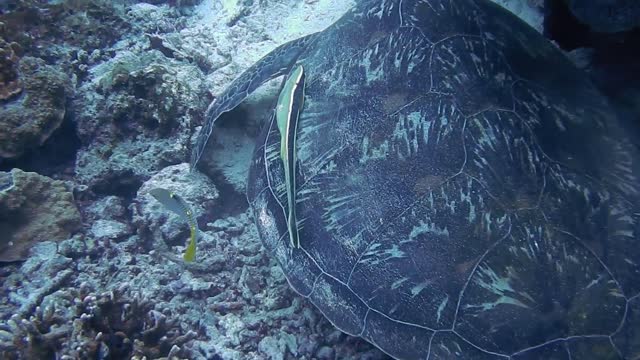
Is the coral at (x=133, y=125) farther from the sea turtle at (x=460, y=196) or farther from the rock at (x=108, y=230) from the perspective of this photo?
the sea turtle at (x=460, y=196)

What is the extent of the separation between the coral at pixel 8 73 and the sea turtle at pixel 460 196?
8.11 ft

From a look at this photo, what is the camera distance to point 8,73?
326 cm

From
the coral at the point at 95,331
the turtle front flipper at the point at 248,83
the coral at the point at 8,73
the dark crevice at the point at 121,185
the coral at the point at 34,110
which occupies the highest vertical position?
the coral at the point at 8,73

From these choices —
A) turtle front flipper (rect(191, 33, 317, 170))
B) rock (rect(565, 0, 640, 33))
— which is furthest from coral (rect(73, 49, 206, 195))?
rock (rect(565, 0, 640, 33))

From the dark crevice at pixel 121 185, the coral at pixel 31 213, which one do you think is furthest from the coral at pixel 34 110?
the dark crevice at pixel 121 185

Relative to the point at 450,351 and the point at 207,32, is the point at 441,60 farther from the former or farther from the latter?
the point at 207,32

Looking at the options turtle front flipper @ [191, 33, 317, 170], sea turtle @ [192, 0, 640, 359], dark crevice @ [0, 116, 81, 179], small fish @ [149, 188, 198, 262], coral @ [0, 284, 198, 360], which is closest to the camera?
sea turtle @ [192, 0, 640, 359]

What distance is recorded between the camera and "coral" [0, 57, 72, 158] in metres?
3.05

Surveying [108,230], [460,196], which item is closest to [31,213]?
[108,230]

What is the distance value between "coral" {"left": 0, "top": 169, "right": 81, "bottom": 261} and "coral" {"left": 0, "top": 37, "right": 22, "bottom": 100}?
2.56 ft

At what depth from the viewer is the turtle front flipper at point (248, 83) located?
117 inches

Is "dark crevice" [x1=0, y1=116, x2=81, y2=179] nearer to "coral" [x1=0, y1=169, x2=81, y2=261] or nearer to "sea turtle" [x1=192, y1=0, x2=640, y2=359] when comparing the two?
"coral" [x1=0, y1=169, x2=81, y2=261]

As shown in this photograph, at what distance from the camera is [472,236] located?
1716mm

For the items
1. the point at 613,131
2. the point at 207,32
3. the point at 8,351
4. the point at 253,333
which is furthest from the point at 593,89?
the point at 207,32
